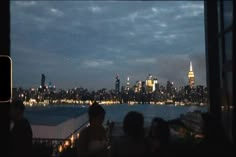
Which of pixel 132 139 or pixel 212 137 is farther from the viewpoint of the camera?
pixel 212 137

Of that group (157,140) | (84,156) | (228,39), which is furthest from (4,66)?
(228,39)

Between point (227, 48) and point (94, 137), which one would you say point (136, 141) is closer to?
point (94, 137)

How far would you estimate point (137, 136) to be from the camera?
249 cm

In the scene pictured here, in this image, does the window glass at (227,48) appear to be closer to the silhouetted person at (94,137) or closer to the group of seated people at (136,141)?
the group of seated people at (136,141)

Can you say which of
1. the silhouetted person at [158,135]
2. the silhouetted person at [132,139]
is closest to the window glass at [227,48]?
the silhouetted person at [158,135]

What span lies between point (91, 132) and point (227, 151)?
1.01 meters

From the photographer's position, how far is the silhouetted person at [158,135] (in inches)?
97.8

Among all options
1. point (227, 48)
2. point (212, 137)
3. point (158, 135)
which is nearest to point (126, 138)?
point (158, 135)

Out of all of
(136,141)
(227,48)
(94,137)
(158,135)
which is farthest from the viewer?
(227,48)

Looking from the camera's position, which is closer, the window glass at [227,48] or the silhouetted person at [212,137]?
the silhouetted person at [212,137]

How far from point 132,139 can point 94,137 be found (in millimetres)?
367

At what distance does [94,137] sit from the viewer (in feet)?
8.91

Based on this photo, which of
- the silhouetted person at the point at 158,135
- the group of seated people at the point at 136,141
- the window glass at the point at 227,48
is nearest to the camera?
the group of seated people at the point at 136,141

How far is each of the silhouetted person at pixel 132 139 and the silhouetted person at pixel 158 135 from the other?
0.09 metres
